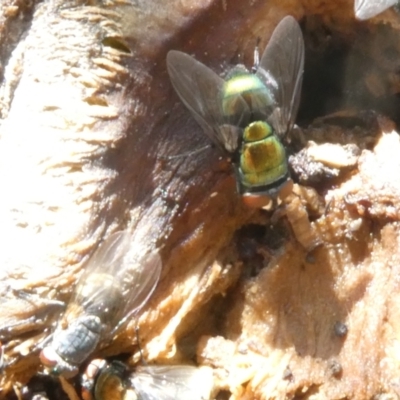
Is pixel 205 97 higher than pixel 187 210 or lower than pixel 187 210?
higher

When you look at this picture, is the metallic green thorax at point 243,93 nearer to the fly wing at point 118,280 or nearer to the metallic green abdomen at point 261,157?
the metallic green abdomen at point 261,157

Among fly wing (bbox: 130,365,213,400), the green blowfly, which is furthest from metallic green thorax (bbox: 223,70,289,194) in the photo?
fly wing (bbox: 130,365,213,400)

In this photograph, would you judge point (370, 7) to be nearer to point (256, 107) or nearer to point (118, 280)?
point (256, 107)

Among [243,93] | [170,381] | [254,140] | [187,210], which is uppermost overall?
[243,93]

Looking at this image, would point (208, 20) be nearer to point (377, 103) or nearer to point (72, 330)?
point (377, 103)

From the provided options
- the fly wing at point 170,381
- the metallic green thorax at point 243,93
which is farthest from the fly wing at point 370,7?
the fly wing at point 170,381

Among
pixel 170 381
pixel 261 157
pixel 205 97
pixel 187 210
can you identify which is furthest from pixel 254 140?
pixel 170 381

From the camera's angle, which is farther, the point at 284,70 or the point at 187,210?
the point at 284,70

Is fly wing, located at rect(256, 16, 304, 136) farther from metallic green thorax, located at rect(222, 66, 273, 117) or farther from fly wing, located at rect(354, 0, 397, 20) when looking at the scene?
fly wing, located at rect(354, 0, 397, 20)
